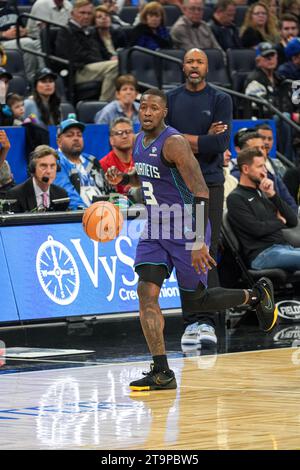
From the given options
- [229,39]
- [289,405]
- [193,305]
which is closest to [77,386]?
[193,305]

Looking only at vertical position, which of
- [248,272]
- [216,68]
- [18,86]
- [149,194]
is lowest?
[248,272]

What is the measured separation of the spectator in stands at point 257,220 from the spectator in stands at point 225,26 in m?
7.11

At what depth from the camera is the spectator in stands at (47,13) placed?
18.9 meters

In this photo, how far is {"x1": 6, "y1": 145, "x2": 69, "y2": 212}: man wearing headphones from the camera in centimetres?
1311

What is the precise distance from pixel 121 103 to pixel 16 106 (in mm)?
1565

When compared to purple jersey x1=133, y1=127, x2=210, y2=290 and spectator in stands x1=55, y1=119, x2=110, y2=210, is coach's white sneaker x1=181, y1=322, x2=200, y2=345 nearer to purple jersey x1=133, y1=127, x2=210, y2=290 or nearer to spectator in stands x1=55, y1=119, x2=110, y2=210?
purple jersey x1=133, y1=127, x2=210, y2=290

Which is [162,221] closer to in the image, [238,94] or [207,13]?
[238,94]

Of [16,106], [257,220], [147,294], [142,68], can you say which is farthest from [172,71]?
[147,294]

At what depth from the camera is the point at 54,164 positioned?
1329cm

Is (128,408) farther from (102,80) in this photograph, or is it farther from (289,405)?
(102,80)

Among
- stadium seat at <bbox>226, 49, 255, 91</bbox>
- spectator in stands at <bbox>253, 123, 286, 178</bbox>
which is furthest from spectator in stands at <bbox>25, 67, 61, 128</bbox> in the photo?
stadium seat at <bbox>226, 49, 255, 91</bbox>

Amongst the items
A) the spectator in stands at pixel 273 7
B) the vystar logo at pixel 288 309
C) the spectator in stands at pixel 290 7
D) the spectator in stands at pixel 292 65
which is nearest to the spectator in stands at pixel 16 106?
the vystar logo at pixel 288 309

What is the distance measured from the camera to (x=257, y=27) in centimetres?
2103
